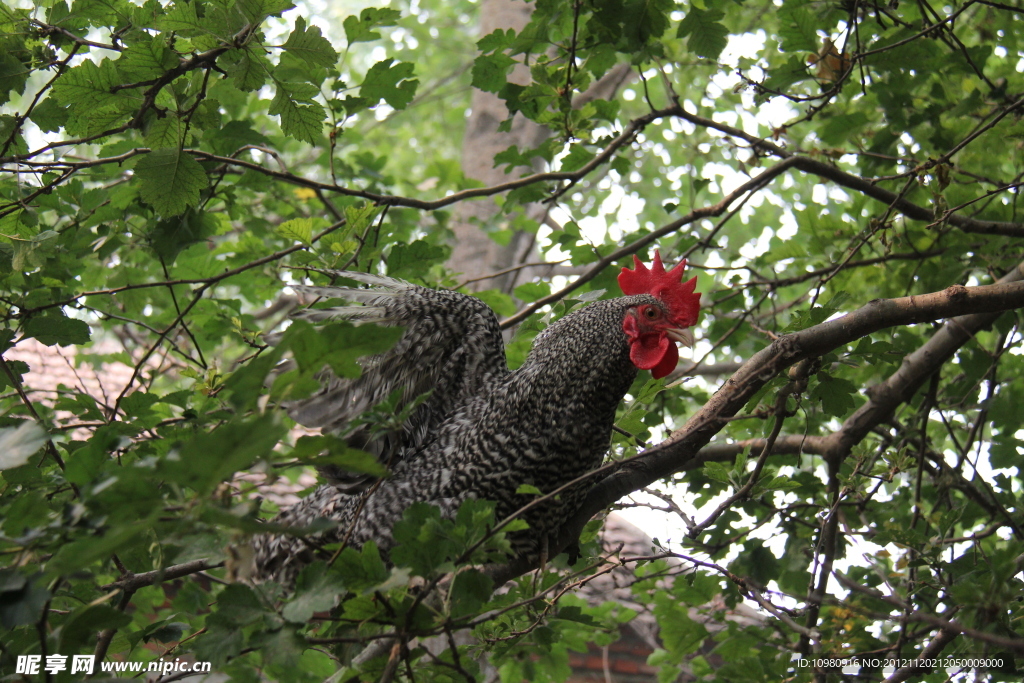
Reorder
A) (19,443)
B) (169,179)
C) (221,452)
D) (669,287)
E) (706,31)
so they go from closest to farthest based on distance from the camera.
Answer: (221,452), (19,443), (169,179), (669,287), (706,31)

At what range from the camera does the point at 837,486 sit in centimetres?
348

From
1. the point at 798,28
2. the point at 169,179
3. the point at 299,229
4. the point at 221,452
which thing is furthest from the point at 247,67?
the point at 798,28

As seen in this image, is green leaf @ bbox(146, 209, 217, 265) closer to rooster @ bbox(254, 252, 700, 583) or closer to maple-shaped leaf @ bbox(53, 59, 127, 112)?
maple-shaped leaf @ bbox(53, 59, 127, 112)

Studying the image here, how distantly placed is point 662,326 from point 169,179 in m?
2.08

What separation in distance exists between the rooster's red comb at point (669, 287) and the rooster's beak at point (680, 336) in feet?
0.13

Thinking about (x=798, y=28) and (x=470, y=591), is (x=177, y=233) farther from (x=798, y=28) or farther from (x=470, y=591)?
(x=798, y=28)

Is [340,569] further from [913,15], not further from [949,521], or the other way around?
[913,15]

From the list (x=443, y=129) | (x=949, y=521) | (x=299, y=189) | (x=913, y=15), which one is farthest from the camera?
(x=443, y=129)

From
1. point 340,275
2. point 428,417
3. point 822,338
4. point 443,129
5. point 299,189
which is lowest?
point 822,338

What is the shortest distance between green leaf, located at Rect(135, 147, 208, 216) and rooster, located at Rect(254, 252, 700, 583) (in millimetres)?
561

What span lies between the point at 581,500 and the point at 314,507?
44.4 inches

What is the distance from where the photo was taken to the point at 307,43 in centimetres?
279

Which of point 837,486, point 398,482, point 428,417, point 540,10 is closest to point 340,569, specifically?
point 398,482

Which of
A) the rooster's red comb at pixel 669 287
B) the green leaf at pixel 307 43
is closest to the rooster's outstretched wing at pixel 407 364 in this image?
the rooster's red comb at pixel 669 287
